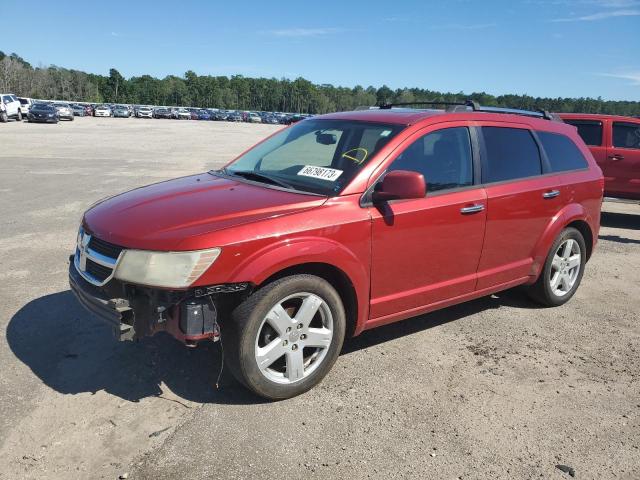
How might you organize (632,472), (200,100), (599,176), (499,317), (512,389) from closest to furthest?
(632,472) → (512,389) → (499,317) → (599,176) → (200,100)

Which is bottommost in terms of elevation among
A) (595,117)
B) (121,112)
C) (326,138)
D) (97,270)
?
(97,270)

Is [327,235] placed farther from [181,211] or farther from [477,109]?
[477,109]

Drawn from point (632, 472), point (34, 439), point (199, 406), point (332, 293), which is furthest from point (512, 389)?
point (34, 439)

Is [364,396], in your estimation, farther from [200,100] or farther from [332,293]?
[200,100]

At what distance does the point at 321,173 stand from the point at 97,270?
5.39 feet

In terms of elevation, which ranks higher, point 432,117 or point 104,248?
point 432,117

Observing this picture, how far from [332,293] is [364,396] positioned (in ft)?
2.36

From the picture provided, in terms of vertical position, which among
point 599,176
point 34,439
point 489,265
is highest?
point 599,176

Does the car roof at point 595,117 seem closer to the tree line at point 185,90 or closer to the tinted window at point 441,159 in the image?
the tinted window at point 441,159

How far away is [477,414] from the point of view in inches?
133

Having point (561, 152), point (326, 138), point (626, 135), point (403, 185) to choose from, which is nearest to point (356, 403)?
point (403, 185)

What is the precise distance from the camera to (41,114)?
41.1 m

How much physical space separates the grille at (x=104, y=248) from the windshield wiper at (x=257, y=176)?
1.21 meters

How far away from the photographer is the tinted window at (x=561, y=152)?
504 cm
